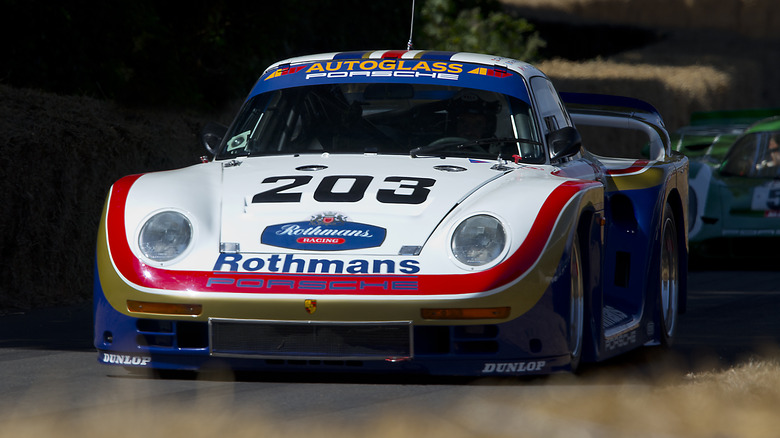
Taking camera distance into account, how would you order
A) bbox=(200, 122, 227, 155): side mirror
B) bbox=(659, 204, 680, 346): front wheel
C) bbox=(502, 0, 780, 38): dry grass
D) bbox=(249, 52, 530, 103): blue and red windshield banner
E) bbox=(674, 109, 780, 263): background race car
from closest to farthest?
1. bbox=(249, 52, 530, 103): blue and red windshield banner
2. bbox=(200, 122, 227, 155): side mirror
3. bbox=(659, 204, 680, 346): front wheel
4. bbox=(674, 109, 780, 263): background race car
5. bbox=(502, 0, 780, 38): dry grass

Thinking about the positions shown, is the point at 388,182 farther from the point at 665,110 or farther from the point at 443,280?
A: the point at 665,110

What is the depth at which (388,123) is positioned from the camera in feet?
21.1

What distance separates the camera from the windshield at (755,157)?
12914mm

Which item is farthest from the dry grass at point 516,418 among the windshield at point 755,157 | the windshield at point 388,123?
the windshield at point 755,157

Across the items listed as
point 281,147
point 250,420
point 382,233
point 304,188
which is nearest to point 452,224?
point 382,233

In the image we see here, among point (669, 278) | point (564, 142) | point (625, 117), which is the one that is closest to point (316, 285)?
point (564, 142)

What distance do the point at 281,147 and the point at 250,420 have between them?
207 centimetres

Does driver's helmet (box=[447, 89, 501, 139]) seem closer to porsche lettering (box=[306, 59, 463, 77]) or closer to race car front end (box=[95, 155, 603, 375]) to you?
porsche lettering (box=[306, 59, 463, 77])

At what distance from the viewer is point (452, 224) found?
205 inches

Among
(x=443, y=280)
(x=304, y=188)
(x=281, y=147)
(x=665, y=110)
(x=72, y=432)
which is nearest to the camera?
(x=72, y=432)

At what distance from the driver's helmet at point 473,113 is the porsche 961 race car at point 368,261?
0.7 inches

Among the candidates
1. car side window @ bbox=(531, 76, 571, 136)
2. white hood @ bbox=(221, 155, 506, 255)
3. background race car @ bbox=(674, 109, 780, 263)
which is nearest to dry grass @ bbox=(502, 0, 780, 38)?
background race car @ bbox=(674, 109, 780, 263)

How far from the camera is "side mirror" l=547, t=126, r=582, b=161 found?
20.2 feet

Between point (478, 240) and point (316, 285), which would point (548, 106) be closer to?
point (478, 240)
